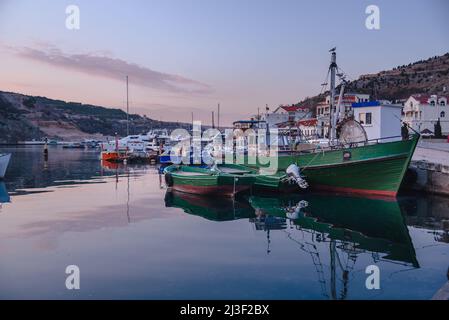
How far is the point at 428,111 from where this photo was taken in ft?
199

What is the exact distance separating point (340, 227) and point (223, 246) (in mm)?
5008

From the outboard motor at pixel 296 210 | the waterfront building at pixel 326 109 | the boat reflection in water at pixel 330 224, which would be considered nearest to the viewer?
the boat reflection in water at pixel 330 224

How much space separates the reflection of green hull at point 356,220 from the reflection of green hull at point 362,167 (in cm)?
136

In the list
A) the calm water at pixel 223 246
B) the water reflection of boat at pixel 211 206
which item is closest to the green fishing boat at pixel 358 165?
the calm water at pixel 223 246

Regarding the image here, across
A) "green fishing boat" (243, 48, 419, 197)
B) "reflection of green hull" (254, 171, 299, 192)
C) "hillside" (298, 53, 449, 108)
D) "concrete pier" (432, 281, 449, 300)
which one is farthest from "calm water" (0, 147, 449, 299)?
"hillside" (298, 53, 449, 108)

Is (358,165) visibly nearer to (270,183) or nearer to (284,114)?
(270,183)

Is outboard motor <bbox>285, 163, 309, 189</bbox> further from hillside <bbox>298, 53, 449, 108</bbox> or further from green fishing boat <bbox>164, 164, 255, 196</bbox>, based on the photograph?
hillside <bbox>298, 53, 449, 108</bbox>

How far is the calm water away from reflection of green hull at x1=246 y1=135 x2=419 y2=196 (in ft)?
4.71

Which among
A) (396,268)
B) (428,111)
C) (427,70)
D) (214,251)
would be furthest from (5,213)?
(427,70)

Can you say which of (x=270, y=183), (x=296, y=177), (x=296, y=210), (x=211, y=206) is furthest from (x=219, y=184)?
(x=296, y=210)

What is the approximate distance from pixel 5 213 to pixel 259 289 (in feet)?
44.3

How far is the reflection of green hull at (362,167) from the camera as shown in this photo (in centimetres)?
2198

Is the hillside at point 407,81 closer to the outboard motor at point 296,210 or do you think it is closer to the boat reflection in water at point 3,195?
the outboard motor at point 296,210
